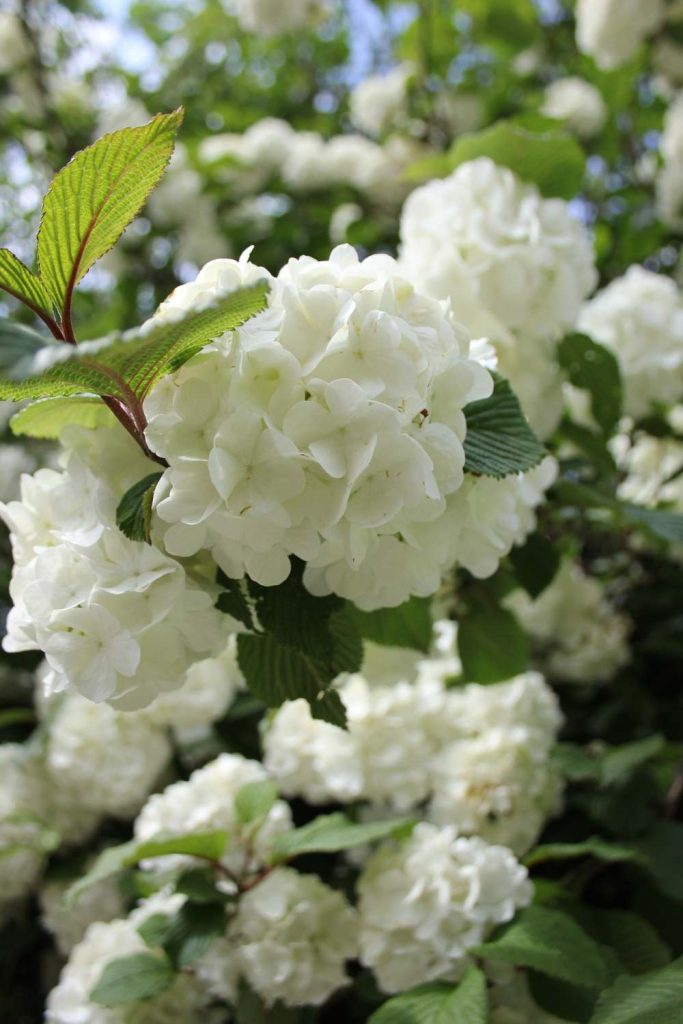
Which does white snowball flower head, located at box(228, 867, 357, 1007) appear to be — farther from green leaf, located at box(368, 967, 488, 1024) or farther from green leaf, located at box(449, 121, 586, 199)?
green leaf, located at box(449, 121, 586, 199)

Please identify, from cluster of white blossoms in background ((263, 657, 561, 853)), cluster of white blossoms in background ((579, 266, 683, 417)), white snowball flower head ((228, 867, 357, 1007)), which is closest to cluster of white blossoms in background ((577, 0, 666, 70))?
cluster of white blossoms in background ((579, 266, 683, 417))

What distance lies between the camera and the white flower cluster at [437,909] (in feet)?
2.81

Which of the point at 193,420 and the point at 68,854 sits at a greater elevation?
the point at 193,420

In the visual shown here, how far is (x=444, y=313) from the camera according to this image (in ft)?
2.00

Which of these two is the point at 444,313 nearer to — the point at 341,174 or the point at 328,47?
the point at 341,174

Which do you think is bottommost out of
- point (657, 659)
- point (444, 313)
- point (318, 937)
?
point (657, 659)

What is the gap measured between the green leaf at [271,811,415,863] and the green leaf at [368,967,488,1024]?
135 mm

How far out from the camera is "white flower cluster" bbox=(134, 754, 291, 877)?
965 mm

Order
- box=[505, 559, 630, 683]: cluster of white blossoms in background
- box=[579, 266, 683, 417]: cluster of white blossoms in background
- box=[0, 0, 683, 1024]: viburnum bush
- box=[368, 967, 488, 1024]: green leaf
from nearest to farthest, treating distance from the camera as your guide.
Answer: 1. box=[0, 0, 683, 1024]: viburnum bush
2. box=[368, 967, 488, 1024]: green leaf
3. box=[579, 266, 683, 417]: cluster of white blossoms in background
4. box=[505, 559, 630, 683]: cluster of white blossoms in background

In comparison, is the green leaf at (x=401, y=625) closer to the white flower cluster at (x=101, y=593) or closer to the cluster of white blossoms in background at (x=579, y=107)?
the white flower cluster at (x=101, y=593)

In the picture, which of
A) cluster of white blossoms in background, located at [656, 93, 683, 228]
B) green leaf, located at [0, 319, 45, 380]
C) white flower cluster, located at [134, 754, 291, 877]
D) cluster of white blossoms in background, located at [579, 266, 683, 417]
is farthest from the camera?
cluster of white blossoms in background, located at [656, 93, 683, 228]

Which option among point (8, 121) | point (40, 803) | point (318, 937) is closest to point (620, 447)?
point (318, 937)

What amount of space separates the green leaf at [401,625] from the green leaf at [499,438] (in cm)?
21

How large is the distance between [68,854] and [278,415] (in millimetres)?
1228
